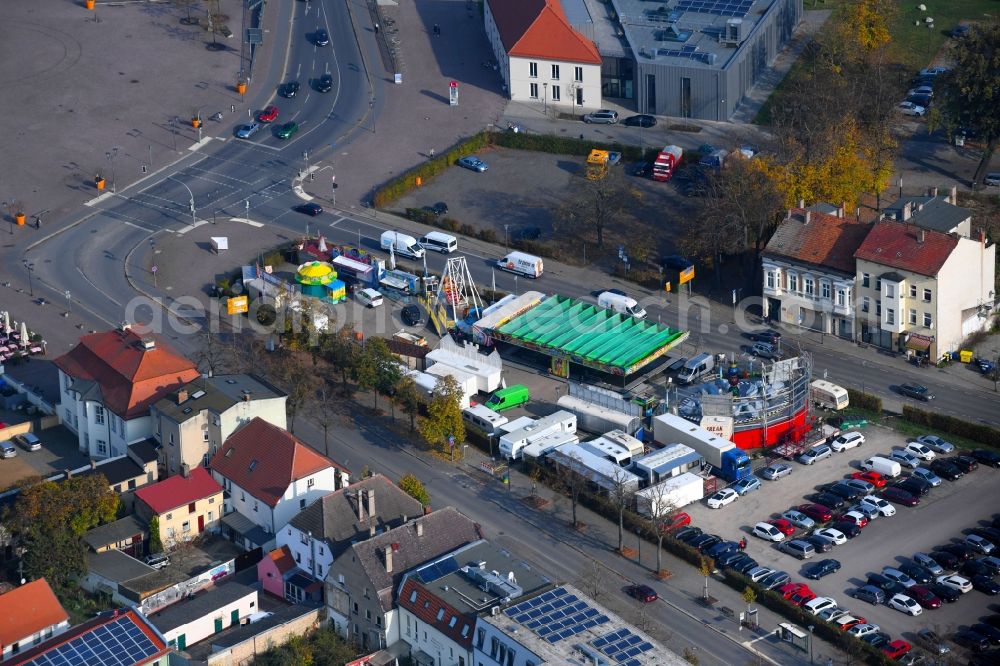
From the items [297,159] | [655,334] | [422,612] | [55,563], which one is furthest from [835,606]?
[297,159]

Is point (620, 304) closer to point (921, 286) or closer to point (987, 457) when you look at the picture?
point (921, 286)

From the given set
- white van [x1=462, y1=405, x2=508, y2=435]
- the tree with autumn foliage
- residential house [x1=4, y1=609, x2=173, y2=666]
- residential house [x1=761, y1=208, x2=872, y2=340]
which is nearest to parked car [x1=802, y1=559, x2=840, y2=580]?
white van [x1=462, y1=405, x2=508, y2=435]

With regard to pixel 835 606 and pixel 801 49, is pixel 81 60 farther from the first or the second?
pixel 835 606

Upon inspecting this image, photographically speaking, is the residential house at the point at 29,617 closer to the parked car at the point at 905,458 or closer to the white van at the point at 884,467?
the white van at the point at 884,467

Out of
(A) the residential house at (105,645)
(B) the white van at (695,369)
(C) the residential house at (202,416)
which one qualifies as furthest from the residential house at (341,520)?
(B) the white van at (695,369)

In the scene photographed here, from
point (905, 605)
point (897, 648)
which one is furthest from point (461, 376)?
point (897, 648)

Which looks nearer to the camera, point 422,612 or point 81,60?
point 422,612
